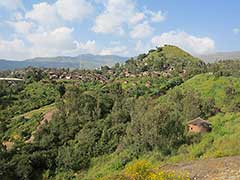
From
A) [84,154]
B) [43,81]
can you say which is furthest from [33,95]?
[84,154]

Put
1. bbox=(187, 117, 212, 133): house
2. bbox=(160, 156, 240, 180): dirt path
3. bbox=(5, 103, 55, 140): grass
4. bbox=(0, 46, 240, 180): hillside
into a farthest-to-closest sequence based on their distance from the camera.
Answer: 1. bbox=(5, 103, 55, 140): grass
2. bbox=(187, 117, 212, 133): house
3. bbox=(0, 46, 240, 180): hillside
4. bbox=(160, 156, 240, 180): dirt path

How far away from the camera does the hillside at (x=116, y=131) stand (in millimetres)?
22562

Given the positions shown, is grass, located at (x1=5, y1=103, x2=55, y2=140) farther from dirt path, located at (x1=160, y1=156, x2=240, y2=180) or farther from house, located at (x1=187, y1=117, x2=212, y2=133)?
dirt path, located at (x1=160, y1=156, x2=240, y2=180)

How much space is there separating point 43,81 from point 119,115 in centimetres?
4523

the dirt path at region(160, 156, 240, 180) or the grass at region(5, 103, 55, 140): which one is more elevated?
the dirt path at region(160, 156, 240, 180)

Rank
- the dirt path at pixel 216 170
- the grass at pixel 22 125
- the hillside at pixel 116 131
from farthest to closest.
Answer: the grass at pixel 22 125, the hillside at pixel 116 131, the dirt path at pixel 216 170

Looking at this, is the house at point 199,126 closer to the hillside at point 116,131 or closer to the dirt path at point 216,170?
the hillside at point 116,131

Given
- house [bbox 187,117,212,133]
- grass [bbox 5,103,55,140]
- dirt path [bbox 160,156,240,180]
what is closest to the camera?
dirt path [bbox 160,156,240,180]

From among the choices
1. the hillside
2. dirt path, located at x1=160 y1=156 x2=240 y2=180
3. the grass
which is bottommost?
the grass

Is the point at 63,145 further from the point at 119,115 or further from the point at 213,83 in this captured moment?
the point at 213,83

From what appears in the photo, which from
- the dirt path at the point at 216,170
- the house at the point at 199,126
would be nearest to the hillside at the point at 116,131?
the dirt path at the point at 216,170

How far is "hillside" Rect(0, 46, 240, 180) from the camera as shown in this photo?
22.6 metres

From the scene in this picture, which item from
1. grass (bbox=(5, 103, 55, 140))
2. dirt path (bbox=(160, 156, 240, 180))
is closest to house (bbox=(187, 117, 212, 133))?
dirt path (bbox=(160, 156, 240, 180))

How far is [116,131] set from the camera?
118 ft
